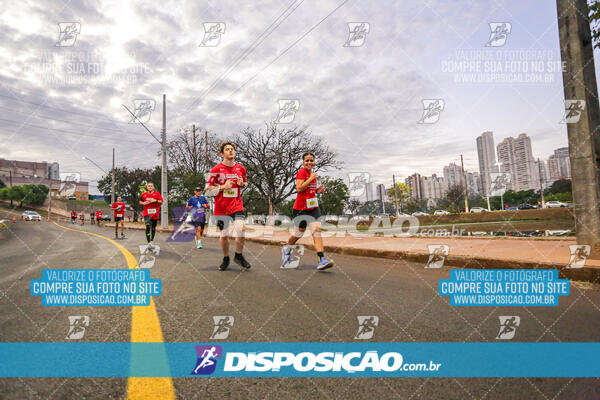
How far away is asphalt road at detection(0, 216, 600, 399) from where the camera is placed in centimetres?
138

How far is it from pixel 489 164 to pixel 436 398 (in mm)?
57320

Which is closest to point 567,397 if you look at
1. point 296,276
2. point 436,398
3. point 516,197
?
point 436,398

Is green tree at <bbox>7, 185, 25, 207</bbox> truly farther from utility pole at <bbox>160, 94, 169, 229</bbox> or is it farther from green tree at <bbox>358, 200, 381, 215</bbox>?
green tree at <bbox>358, 200, 381, 215</bbox>

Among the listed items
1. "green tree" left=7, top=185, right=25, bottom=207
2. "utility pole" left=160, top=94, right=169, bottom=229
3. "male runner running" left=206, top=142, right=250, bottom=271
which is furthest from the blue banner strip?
"green tree" left=7, top=185, right=25, bottom=207

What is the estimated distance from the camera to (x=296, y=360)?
66.7 inches

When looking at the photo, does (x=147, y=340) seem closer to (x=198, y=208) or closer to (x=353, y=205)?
(x=198, y=208)

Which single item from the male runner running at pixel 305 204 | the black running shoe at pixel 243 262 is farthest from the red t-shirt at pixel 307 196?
the black running shoe at pixel 243 262

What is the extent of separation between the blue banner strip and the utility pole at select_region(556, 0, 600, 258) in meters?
4.28

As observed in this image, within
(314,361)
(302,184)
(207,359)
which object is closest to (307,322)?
(314,361)

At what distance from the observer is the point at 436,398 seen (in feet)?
4.48

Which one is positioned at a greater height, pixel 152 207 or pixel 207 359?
pixel 152 207

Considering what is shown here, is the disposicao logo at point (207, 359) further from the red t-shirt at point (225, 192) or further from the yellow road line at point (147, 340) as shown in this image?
the red t-shirt at point (225, 192)

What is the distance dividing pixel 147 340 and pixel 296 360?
92 cm

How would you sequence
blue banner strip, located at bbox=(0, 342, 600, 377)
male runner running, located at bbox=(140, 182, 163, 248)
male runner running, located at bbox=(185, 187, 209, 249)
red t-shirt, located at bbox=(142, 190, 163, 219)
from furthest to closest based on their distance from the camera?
male runner running, located at bbox=(185, 187, 209, 249)
red t-shirt, located at bbox=(142, 190, 163, 219)
male runner running, located at bbox=(140, 182, 163, 248)
blue banner strip, located at bbox=(0, 342, 600, 377)
